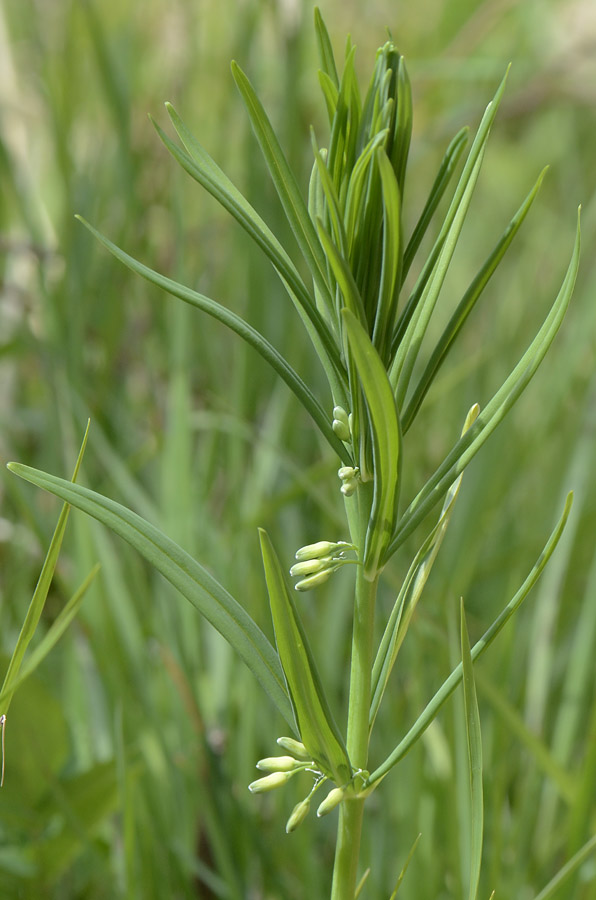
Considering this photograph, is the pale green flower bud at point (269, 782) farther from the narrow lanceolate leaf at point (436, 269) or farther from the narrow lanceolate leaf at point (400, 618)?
the narrow lanceolate leaf at point (436, 269)

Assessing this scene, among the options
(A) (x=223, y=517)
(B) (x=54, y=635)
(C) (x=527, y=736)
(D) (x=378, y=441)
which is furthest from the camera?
(A) (x=223, y=517)

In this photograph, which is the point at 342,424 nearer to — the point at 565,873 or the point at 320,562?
the point at 320,562

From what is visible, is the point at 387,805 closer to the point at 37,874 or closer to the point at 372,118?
the point at 37,874

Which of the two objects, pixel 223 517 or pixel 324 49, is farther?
pixel 223 517

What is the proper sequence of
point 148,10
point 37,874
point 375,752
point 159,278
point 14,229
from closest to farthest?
point 159,278, point 37,874, point 375,752, point 14,229, point 148,10

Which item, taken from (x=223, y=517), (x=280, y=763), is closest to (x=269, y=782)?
(x=280, y=763)

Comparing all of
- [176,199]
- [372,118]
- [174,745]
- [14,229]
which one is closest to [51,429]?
[176,199]

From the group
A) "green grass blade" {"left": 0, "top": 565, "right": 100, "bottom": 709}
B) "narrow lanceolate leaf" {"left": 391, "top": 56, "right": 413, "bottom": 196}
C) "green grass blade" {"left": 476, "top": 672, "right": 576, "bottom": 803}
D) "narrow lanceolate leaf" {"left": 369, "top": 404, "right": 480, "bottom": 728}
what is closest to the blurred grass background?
"green grass blade" {"left": 476, "top": 672, "right": 576, "bottom": 803}

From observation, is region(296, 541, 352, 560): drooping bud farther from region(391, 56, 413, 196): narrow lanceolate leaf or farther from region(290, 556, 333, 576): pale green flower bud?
region(391, 56, 413, 196): narrow lanceolate leaf
